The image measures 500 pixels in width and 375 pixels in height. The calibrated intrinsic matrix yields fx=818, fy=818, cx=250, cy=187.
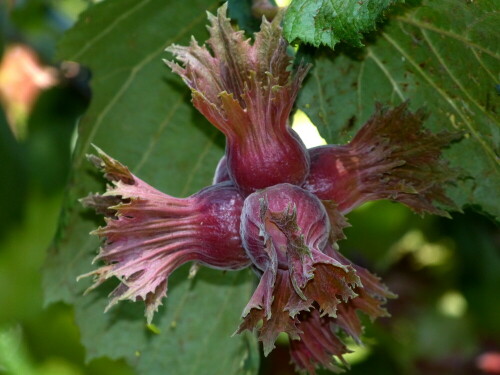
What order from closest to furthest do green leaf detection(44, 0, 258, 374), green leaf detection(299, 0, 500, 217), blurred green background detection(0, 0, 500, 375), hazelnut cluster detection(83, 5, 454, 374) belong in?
hazelnut cluster detection(83, 5, 454, 374), green leaf detection(299, 0, 500, 217), green leaf detection(44, 0, 258, 374), blurred green background detection(0, 0, 500, 375)

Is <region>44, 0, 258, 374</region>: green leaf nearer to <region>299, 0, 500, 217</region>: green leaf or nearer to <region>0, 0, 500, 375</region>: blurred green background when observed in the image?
<region>299, 0, 500, 217</region>: green leaf

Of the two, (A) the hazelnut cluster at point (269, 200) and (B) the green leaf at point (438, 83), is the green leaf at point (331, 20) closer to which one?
(A) the hazelnut cluster at point (269, 200)

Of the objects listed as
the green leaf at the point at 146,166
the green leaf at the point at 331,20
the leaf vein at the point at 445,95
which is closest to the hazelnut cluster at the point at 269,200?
the green leaf at the point at 331,20

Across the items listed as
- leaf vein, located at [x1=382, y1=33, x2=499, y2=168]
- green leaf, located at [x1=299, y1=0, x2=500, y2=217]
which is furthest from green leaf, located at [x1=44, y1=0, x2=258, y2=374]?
leaf vein, located at [x1=382, y1=33, x2=499, y2=168]

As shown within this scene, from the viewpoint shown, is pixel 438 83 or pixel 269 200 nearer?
pixel 269 200

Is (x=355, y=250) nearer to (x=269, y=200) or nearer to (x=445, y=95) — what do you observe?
(x=445, y=95)

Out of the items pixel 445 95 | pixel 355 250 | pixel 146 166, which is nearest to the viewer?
pixel 445 95

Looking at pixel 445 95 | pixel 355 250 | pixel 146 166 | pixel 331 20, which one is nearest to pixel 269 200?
pixel 331 20
